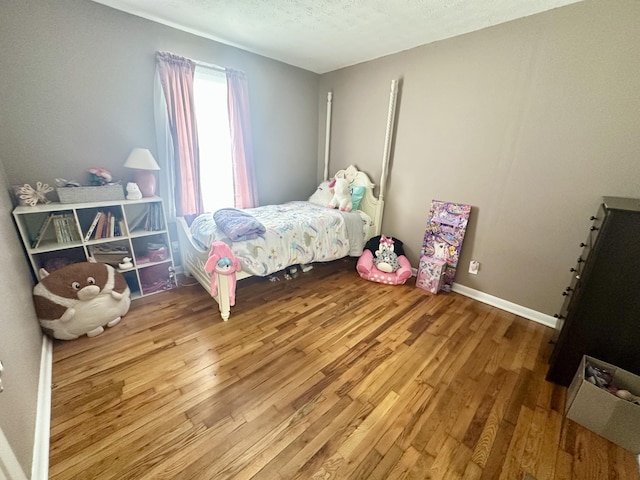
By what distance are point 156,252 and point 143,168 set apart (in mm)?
762

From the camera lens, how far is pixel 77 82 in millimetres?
1988

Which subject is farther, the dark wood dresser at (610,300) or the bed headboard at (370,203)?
the bed headboard at (370,203)

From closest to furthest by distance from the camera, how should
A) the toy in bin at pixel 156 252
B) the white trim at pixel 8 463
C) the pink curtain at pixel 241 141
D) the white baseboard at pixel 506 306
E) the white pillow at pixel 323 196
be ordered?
the white trim at pixel 8 463 → the white baseboard at pixel 506 306 → the toy in bin at pixel 156 252 → the pink curtain at pixel 241 141 → the white pillow at pixel 323 196

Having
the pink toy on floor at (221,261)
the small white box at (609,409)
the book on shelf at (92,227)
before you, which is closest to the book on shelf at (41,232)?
the book on shelf at (92,227)

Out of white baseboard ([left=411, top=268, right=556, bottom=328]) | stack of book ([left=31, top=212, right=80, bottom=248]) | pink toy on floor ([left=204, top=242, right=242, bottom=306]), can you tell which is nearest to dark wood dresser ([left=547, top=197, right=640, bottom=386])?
white baseboard ([left=411, top=268, right=556, bottom=328])

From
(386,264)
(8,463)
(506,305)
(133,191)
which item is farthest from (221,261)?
(506,305)

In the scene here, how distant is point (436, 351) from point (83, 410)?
2110 mm

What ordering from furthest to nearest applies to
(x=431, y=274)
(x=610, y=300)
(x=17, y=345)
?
(x=431, y=274) < (x=610, y=300) < (x=17, y=345)

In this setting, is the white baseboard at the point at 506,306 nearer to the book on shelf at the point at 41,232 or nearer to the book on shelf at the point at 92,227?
the book on shelf at the point at 92,227

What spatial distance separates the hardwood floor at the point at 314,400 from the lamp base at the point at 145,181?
1019 millimetres

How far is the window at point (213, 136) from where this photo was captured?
2607 mm

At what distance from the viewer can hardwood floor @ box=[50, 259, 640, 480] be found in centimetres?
112

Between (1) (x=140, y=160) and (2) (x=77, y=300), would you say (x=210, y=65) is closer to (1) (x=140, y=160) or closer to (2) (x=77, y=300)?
(1) (x=140, y=160)

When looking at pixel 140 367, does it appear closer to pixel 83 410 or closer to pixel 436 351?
pixel 83 410
